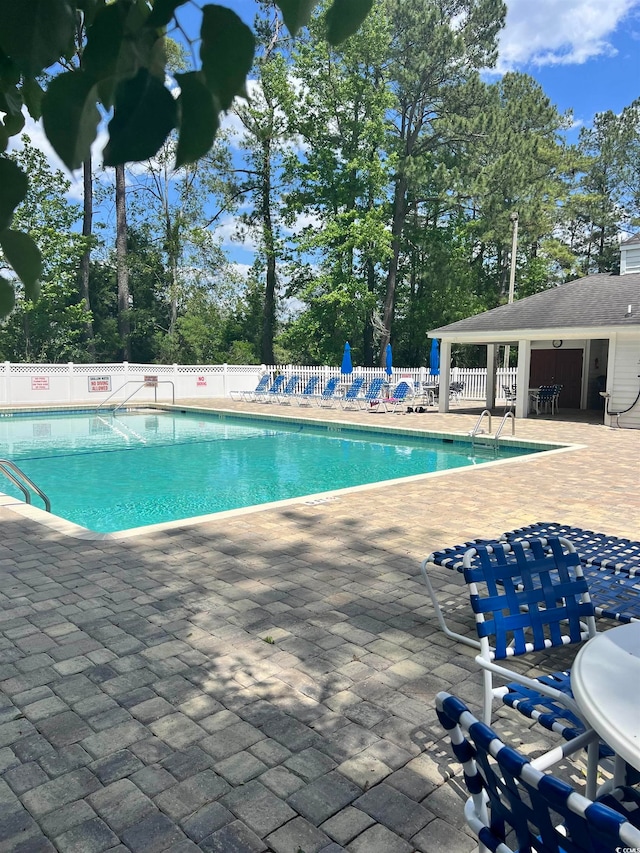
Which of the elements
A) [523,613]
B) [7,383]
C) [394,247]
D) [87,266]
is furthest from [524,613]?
[87,266]

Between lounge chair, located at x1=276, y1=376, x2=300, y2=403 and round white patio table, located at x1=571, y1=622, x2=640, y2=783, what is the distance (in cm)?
2175

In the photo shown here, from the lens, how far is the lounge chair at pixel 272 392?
23984 millimetres

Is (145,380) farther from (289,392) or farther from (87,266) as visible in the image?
(87,266)

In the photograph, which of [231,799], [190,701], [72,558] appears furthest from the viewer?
[72,558]

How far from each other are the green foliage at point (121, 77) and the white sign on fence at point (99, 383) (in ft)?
83.8

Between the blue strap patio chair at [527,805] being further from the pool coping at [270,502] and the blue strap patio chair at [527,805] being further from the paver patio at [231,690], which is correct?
the pool coping at [270,502]

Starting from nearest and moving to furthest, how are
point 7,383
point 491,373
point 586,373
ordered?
point 491,373 < point 586,373 < point 7,383

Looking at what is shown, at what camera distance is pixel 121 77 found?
729mm

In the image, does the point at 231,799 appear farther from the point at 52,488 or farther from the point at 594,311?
the point at 594,311

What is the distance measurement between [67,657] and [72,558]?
1852mm

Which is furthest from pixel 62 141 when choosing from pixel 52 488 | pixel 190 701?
pixel 52 488

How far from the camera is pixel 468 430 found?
1479cm

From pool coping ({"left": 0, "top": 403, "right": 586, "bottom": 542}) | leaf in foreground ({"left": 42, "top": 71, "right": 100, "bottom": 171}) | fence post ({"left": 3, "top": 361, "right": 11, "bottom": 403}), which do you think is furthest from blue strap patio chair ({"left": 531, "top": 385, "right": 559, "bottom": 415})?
leaf in foreground ({"left": 42, "top": 71, "right": 100, "bottom": 171})

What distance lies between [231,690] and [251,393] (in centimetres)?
2173
